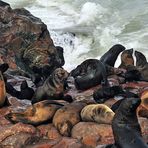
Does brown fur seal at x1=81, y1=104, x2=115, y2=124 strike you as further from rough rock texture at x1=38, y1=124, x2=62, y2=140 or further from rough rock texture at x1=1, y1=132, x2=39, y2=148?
rough rock texture at x1=1, y1=132, x2=39, y2=148

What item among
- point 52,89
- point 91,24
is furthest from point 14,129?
point 91,24

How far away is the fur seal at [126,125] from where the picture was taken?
21.6 ft

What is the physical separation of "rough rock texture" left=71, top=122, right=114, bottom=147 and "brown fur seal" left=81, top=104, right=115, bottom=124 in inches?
5.5

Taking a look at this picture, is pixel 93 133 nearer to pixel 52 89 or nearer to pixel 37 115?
pixel 37 115

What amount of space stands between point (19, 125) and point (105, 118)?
1438mm

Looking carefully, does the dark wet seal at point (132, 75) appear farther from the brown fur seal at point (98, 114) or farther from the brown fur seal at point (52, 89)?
the brown fur seal at point (98, 114)

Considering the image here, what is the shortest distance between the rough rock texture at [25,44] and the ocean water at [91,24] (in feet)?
14.5

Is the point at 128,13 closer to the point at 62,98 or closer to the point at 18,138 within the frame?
the point at 62,98

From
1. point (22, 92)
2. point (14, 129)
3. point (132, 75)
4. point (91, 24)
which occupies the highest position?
point (91, 24)

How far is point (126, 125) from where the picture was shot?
270 inches

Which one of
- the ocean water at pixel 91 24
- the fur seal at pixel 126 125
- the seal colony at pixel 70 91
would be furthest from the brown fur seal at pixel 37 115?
the ocean water at pixel 91 24

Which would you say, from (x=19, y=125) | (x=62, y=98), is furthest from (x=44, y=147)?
(x=62, y=98)

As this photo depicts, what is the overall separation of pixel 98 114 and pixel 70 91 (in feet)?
10.4

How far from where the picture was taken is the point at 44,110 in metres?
8.39
